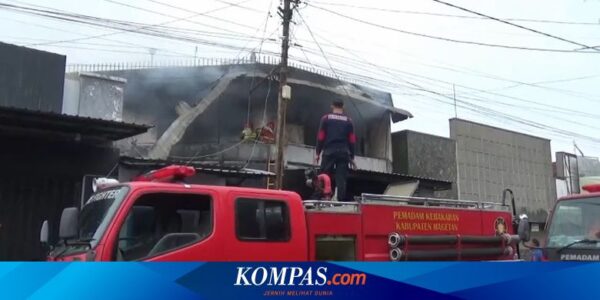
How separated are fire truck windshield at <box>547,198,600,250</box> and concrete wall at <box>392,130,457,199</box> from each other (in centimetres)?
1308

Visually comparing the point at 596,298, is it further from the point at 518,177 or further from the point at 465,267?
the point at 518,177

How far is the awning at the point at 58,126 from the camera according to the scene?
912 centimetres

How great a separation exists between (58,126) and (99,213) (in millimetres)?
5520

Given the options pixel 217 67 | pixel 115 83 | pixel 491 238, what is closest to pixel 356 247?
pixel 491 238

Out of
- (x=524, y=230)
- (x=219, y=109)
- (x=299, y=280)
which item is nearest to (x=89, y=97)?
(x=219, y=109)

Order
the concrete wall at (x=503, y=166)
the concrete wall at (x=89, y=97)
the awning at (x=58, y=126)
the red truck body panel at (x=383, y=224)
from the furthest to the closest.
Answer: the concrete wall at (x=503, y=166)
the concrete wall at (x=89, y=97)
the awning at (x=58, y=126)
the red truck body panel at (x=383, y=224)

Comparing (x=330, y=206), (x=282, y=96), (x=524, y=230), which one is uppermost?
(x=282, y=96)

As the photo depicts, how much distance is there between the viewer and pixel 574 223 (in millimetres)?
7016

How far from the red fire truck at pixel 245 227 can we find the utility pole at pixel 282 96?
6.70 meters

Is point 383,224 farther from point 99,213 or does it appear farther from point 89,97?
point 89,97

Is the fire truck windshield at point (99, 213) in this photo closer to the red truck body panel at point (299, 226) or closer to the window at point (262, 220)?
the red truck body panel at point (299, 226)

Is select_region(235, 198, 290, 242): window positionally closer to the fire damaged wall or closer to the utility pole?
the utility pole

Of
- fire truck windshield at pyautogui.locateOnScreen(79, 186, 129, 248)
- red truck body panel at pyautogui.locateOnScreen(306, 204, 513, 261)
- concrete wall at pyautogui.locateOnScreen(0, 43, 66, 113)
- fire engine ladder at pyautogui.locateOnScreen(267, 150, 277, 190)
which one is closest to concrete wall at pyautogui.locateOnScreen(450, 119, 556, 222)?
fire engine ladder at pyautogui.locateOnScreen(267, 150, 277, 190)

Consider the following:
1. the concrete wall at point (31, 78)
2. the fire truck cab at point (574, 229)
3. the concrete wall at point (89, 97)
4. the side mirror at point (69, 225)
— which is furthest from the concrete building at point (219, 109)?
the side mirror at point (69, 225)
